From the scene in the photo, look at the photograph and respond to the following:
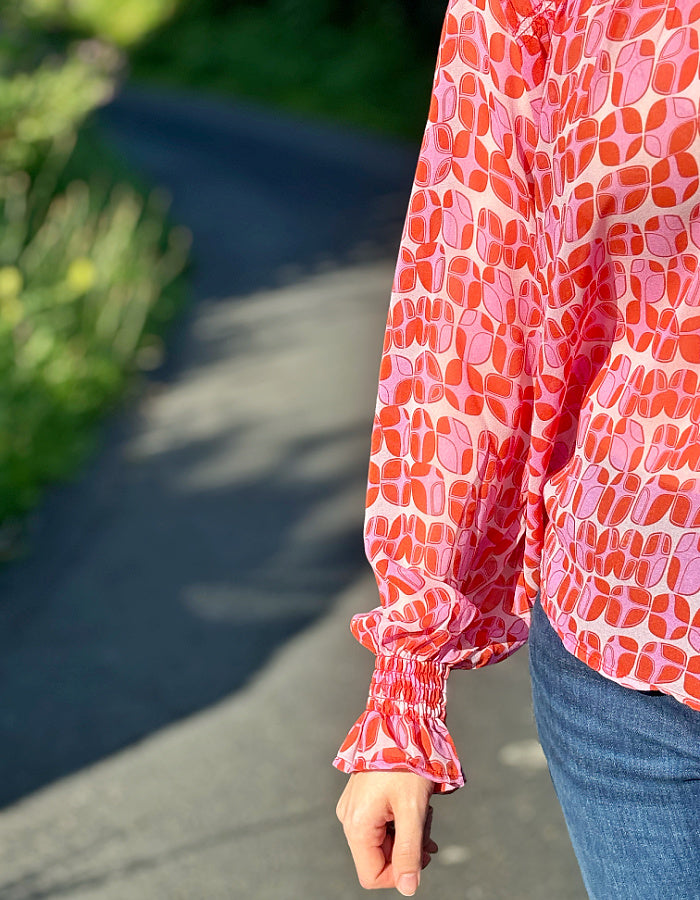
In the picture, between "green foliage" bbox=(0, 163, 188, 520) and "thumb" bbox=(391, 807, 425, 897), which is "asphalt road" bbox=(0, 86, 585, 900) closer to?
"green foliage" bbox=(0, 163, 188, 520)

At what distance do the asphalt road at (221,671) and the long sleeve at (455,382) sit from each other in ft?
5.94

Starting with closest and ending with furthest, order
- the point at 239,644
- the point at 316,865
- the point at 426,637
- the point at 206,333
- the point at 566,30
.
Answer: the point at 566,30 < the point at 426,637 < the point at 316,865 < the point at 239,644 < the point at 206,333

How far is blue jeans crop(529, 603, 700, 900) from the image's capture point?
1159 millimetres

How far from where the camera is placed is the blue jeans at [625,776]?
1.16m

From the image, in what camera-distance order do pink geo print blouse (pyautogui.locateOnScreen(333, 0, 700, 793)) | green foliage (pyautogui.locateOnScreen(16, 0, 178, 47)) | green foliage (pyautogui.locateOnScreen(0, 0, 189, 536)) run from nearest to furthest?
pink geo print blouse (pyautogui.locateOnScreen(333, 0, 700, 793))
green foliage (pyautogui.locateOnScreen(0, 0, 189, 536))
green foliage (pyautogui.locateOnScreen(16, 0, 178, 47))

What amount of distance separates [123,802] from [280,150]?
1411cm

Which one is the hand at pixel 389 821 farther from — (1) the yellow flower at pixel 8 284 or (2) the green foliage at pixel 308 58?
(2) the green foliage at pixel 308 58

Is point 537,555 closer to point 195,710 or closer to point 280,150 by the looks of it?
point 195,710

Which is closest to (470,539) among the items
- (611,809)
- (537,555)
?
(537,555)

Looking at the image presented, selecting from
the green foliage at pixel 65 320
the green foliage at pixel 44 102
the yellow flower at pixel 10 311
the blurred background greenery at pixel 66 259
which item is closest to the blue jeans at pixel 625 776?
the blurred background greenery at pixel 66 259

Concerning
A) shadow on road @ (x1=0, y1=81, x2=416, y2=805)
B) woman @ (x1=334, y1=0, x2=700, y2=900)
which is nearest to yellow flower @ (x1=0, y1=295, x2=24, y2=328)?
shadow on road @ (x1=0, y1=81, x2=416, y2=805)

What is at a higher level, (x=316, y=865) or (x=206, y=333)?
(x=316, y=865)

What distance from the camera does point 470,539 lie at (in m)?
1.34

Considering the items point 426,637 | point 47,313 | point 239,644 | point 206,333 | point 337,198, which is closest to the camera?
point 426,637
